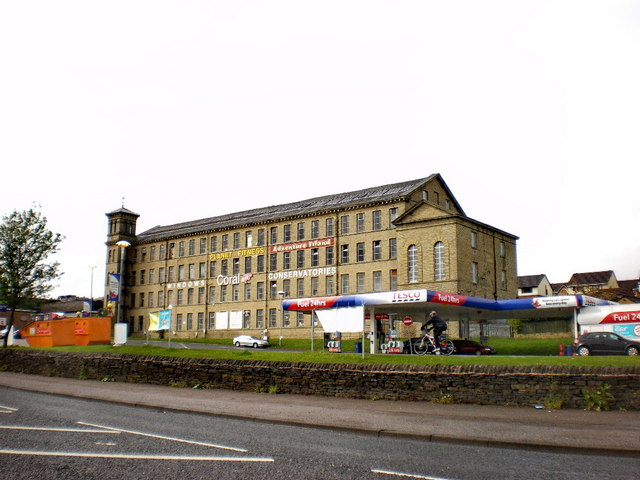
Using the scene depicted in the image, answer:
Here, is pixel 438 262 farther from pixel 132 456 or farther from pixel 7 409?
pixel 132 456

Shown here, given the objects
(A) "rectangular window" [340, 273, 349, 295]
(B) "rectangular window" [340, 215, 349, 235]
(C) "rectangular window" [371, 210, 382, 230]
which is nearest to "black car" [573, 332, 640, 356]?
(C) "rectangular window" [371, 210, 382, 230]

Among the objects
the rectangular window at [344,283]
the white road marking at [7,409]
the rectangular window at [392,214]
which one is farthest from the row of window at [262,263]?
the white road marking at [7,409]

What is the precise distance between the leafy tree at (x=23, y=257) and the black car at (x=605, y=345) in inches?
1427

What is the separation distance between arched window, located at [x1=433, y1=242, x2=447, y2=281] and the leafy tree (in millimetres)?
33129

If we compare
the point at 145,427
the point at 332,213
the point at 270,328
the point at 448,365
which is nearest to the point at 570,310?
the point at 448,365

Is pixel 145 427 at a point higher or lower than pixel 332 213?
lower

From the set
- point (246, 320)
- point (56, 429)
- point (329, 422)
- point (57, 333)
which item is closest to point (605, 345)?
point (329, 422)

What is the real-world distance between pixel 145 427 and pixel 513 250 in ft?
191

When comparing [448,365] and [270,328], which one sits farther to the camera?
[270,328]

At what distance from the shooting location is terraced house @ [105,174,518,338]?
2264 inches

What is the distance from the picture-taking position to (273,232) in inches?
2926

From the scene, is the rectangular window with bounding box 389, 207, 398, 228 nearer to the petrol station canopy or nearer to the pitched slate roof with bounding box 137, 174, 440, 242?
the pitched slate roof with bounding box 137, 174, 440, 242

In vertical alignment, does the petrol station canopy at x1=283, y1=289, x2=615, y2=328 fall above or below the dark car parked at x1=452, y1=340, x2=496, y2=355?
above

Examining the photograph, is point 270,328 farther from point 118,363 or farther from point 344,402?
point 344,402
